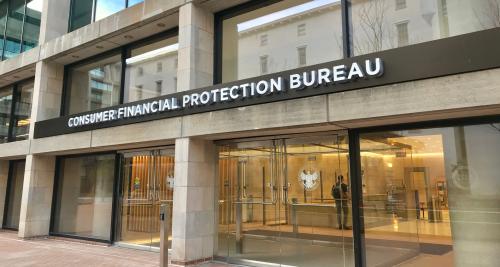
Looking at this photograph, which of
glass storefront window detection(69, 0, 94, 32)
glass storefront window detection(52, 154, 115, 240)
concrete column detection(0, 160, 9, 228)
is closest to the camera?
glass storefront window detection(52, 154, 115, 240)

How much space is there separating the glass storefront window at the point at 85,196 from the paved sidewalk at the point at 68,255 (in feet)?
2.18

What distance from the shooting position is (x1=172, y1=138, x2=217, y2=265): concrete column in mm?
9094

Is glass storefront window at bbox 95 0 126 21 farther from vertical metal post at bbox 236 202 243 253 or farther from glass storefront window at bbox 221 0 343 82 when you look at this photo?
vertical metal post at bbox 236 202 243 253

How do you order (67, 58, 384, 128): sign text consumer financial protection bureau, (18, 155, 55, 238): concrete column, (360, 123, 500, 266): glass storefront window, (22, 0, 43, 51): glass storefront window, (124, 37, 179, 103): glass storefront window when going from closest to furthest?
1. (360, 123, 500, 266): glass storefront window
2. (67, 58, 384, 128): sign text consumer financial protection bureau
3. (124, 37, 179, 103): glass storefront window
4. (18, 155, 55, 238): concrete column
5. (22, 0, 43, 51): glass storefront window

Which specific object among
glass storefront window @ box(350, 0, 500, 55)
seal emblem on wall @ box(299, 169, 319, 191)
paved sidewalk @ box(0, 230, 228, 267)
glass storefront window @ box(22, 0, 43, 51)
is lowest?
paved sidewalk @ box(0, 230, 228, 267)

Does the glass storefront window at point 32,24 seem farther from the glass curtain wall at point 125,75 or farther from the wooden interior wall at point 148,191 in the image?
the wooden interior wall at point 148,191

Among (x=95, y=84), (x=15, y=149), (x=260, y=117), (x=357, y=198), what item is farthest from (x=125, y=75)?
(x=357, y=198)

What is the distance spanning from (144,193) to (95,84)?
4.68 meters

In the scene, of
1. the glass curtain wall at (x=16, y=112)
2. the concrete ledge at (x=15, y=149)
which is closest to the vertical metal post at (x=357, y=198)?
the concrete ledge at (x=15, y=149)

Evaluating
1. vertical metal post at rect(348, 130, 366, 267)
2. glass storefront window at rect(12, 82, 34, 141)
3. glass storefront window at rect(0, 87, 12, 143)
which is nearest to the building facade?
vertical metal post at rect(348, 130, 366, 267)

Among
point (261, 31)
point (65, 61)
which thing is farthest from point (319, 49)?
point (65, 61)

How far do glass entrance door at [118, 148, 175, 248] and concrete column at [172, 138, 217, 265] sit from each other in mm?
1751

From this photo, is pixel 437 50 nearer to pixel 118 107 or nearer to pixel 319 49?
pixel 319 49

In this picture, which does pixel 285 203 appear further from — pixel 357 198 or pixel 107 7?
pixel 107 7
